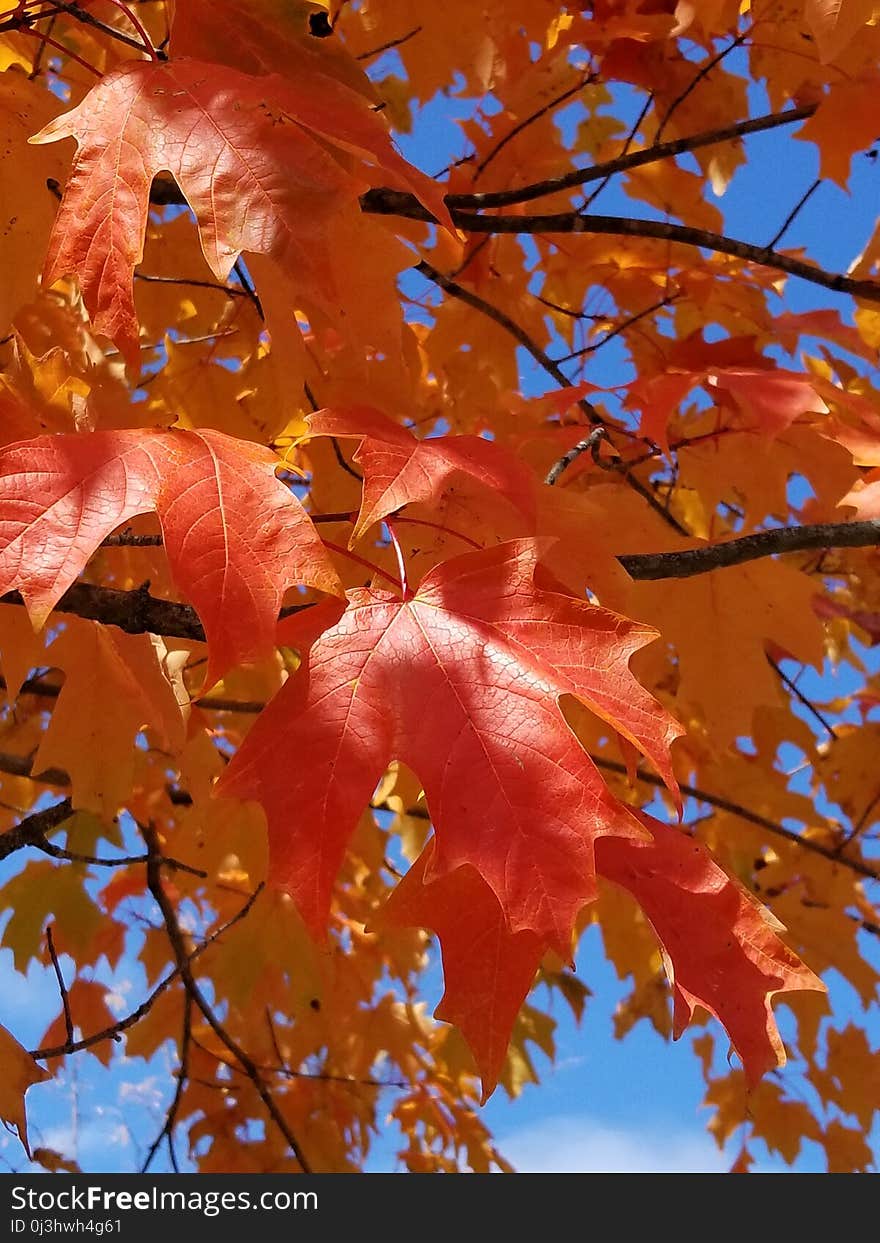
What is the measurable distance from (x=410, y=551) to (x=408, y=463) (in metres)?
0.26

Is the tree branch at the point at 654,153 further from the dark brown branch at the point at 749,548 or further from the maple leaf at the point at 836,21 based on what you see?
the dark brown branch at the point at 749,548

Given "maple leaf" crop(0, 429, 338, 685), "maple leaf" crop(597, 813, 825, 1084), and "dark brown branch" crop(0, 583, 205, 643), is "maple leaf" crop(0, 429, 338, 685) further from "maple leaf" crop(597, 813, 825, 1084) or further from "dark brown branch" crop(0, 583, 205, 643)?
"maple leaf" crop(597, 813, 825, 1084)

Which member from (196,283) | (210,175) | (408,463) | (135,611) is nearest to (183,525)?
(135,611)

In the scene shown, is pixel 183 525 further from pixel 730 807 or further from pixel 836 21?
pixel 730 807

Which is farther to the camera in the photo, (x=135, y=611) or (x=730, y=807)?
(x=730, y=807)

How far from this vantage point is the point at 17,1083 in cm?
125

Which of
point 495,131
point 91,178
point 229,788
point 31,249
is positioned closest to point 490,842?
point 229,788

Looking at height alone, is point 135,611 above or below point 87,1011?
below

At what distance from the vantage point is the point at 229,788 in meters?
0.88

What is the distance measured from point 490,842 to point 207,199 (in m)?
0.65

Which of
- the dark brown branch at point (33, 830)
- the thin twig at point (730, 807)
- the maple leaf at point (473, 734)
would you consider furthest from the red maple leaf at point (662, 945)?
the thin twig at point (730, 807)

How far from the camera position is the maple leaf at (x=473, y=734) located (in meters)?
0.82

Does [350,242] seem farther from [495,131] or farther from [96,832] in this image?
[96,832]

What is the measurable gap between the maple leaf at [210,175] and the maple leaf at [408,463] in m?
0.12
